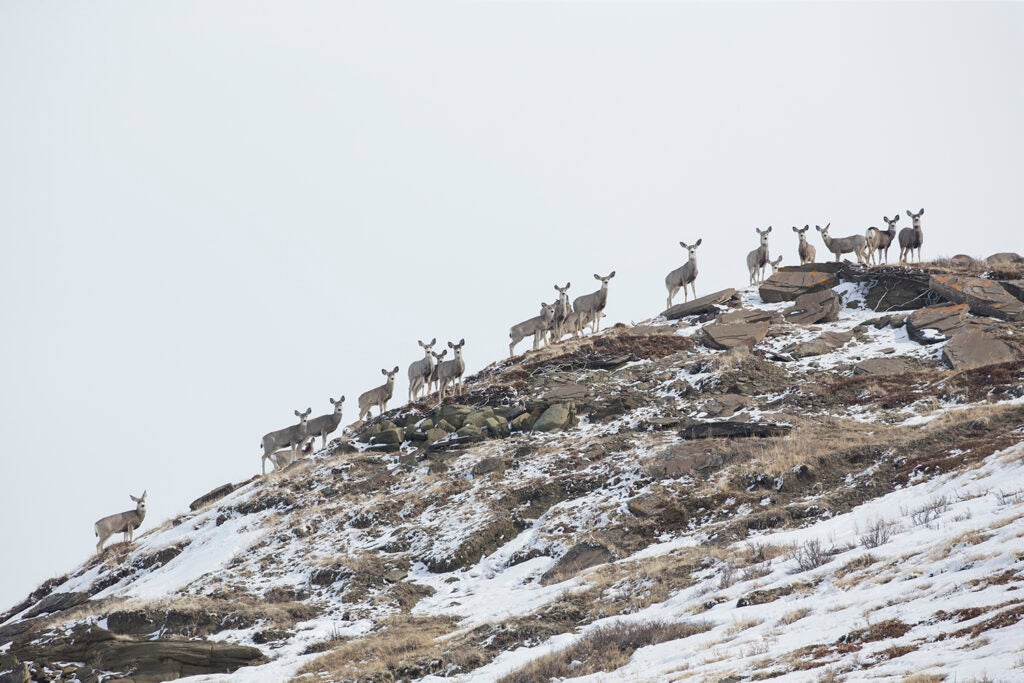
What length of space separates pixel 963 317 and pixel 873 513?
57.4 ft

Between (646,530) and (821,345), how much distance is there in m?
14.0

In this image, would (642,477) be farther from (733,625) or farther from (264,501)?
(264,501)

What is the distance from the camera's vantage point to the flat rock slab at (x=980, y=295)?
29945 mm

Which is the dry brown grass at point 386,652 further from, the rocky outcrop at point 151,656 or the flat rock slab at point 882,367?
the flat rock slab at point 882,367

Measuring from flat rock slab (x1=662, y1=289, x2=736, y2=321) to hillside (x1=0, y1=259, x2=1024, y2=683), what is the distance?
0.89 metres

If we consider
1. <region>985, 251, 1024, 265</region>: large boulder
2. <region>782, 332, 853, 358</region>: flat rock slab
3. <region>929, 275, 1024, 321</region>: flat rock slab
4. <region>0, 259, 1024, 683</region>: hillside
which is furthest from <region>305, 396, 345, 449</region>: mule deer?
<region>985, 251, 1024, 265</region>: large boulder

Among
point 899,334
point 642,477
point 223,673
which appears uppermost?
point 899,334

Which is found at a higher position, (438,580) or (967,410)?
(967,410)

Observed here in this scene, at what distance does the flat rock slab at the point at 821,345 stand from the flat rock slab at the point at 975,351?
11.7 ft

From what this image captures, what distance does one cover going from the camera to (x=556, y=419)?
88.4 ft

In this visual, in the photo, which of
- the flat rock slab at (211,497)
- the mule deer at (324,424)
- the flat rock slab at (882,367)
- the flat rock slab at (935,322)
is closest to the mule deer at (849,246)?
the flat rock slab at (935,322)

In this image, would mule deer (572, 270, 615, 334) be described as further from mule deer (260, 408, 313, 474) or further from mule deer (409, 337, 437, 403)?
mule deer (260, 408, 313, 474)

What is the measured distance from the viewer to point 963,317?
98.7 ft

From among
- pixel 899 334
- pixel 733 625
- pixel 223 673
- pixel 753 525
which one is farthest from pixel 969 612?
pixel 899 334
